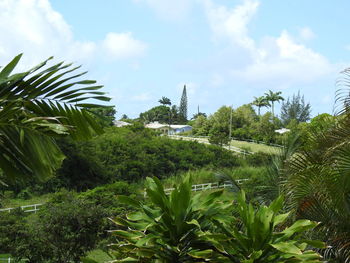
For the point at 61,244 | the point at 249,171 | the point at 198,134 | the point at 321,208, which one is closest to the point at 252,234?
the point at 321,208

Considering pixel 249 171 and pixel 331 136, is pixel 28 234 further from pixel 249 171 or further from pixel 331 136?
pixel 249 171

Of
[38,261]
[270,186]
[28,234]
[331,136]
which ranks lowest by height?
[38,261]

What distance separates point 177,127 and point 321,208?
291ft

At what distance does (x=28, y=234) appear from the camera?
65.7 ft

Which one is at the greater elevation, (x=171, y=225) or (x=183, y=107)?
(x=183, y=107)

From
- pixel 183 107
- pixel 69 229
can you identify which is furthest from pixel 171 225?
pixel 183 107

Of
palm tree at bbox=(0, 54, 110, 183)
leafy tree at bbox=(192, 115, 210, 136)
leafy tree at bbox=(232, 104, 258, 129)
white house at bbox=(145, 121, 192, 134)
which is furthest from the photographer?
white house at bbox=(145, 121, 192, 134)

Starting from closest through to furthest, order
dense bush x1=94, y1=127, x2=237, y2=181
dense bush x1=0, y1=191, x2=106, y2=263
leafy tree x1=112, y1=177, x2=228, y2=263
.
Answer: leafy tree x1=112, y1=177, x2=228, y2=263, dense bush x1=0, y1=191, x2=106, y2=263, dense bush x1=94, y1=127, x2=237, y2=181

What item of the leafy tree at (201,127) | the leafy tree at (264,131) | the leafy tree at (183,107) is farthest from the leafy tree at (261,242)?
the leafy tree at (183,107)

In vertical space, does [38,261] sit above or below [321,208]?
below

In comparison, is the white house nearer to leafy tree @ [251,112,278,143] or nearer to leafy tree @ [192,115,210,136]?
leafy tree @ [192,115,210,136]

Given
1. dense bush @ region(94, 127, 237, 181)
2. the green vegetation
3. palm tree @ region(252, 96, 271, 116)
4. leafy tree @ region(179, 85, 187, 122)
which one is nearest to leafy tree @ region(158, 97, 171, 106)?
Answer: leafy tree @ region(179, 85, 187, 122)

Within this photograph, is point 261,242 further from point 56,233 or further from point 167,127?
point 167,127

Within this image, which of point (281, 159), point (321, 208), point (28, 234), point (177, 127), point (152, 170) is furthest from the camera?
point (177, 127)
